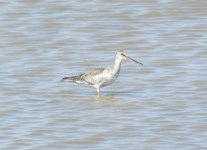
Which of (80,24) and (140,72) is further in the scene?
(80,24)

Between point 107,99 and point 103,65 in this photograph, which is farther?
point 103,65

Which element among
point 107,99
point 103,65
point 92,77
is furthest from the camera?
point 103,65

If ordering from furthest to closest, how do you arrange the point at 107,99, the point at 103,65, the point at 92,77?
the point at 103,65, the point at 92,77, the point at 107,99

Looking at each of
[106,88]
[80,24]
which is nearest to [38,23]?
[80,24]

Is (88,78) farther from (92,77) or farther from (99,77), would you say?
(99,77)

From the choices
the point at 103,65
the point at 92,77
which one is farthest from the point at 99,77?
the point at 103,65

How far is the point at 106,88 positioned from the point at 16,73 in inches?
61.0

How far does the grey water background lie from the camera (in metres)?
14.1

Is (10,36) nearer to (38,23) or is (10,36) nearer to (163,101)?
(38,23)

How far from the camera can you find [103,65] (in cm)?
1786

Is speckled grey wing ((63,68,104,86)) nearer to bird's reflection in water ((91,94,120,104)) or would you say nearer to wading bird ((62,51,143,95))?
wading bird ((62,51,143,95))

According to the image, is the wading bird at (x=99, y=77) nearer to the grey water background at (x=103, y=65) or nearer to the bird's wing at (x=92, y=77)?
the bird's wing at (x=92, y=77)

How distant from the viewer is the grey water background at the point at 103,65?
1415 centimetres

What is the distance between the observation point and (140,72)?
692 inches
